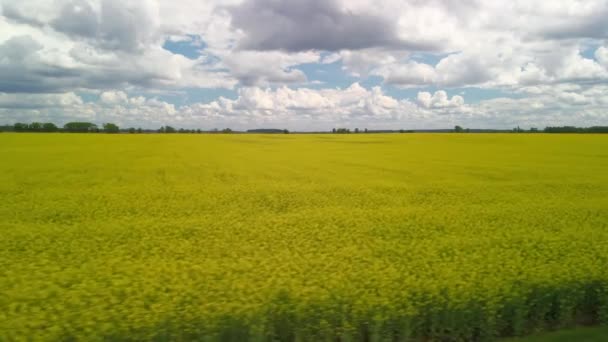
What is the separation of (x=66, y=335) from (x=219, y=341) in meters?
2.22

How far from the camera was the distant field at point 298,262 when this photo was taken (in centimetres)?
662

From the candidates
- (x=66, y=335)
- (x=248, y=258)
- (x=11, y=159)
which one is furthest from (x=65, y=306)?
(x=11, y=159)

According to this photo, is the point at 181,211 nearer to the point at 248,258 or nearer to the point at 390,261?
the point at 248,258

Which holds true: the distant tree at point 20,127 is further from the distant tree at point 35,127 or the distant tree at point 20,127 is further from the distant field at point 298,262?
the distant field at point 298,262

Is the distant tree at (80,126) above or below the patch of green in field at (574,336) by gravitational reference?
above

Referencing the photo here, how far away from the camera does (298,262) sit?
29.4ft

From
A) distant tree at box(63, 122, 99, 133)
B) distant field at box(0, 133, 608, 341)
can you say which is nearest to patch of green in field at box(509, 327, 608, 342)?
distant field at box(0, 133, 608, 341)

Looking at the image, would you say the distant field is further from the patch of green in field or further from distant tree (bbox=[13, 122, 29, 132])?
distant tree (bbox=[13, 122, 29, 132])

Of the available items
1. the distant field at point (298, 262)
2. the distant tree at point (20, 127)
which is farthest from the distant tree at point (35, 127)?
the distant field at point (298, 262)

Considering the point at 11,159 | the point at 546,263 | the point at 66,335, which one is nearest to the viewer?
the point at 66,335

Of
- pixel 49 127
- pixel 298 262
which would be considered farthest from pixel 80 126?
pixel 298 262

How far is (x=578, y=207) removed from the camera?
617 inches

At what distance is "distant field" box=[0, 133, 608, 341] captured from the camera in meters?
6.62

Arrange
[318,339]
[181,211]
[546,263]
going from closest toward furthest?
1. [318,339]
2. [546,263]
3. [181,211]
